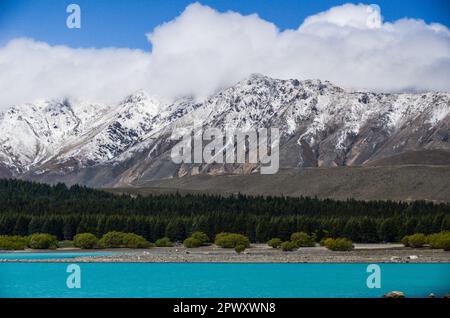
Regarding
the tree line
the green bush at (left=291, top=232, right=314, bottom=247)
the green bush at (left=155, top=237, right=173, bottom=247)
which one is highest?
the tree line

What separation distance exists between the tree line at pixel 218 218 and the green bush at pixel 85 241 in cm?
691

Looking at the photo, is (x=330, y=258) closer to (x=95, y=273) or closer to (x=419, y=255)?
(x=419, y=255)

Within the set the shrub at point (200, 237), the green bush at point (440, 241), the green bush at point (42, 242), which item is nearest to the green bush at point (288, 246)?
the shrub at point (200, 237)

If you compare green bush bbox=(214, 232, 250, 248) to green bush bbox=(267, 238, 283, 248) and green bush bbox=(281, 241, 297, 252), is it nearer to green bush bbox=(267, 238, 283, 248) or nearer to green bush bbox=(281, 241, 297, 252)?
green bush bbox=(267, 238, 283, 248)

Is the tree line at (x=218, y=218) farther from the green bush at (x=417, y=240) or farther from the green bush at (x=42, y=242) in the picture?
the green bush at (x=42, y=242)

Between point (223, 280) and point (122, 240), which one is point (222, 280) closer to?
point (223, 280)

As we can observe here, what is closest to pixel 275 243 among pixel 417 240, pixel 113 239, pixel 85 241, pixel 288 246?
pixel 288 246

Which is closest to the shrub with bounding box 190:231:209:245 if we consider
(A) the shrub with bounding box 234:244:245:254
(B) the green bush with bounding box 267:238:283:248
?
(B) the green bush with bounding box 267:238:283:248

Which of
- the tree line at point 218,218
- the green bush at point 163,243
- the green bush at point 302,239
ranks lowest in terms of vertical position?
the green bush at point 163,243

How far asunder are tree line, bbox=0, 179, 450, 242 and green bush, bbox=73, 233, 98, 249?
691cm

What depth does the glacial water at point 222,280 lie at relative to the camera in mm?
44344

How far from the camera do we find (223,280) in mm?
56938

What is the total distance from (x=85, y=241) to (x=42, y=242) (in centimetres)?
594

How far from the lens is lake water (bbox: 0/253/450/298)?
44344 mm
